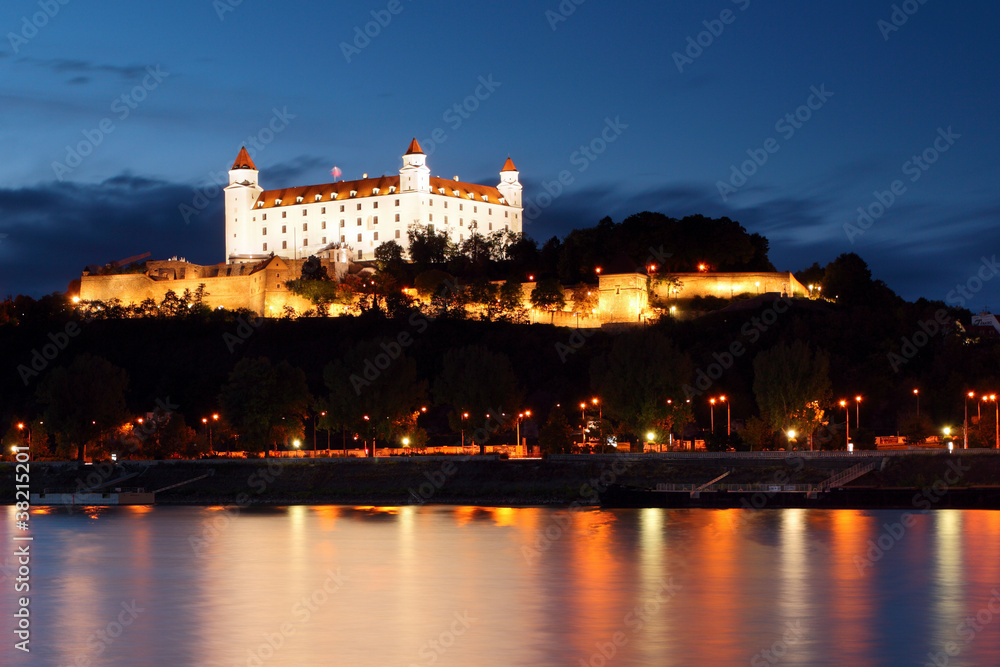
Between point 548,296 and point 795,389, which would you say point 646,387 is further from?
point 548,296

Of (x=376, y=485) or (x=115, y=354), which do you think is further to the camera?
(x=115, y=354)

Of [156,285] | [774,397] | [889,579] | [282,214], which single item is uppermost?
[282,214]

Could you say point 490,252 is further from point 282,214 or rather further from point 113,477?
point 113,477

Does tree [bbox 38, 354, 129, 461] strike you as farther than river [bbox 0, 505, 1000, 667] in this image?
Yes

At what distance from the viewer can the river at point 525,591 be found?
21.4 metres

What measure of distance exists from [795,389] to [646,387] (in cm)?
713

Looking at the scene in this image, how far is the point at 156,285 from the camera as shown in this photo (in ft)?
320

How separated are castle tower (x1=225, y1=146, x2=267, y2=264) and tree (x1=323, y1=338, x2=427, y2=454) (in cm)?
5060

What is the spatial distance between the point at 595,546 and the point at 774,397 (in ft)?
76.2

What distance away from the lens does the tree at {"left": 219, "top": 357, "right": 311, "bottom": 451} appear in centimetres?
6153

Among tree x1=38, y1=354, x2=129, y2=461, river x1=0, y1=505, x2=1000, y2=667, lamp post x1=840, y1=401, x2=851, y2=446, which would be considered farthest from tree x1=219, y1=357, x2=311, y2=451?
lamp post x1=840, y1=401, x2=851, y2=446

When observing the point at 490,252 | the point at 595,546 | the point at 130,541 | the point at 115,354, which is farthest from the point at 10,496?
the point at 490,252

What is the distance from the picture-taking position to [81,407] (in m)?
63.8

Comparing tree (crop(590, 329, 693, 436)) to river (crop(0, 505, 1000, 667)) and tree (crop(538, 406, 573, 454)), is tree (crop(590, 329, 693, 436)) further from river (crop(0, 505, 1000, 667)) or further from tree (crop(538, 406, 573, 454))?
river (crop(0, 505, 1000, 667))
